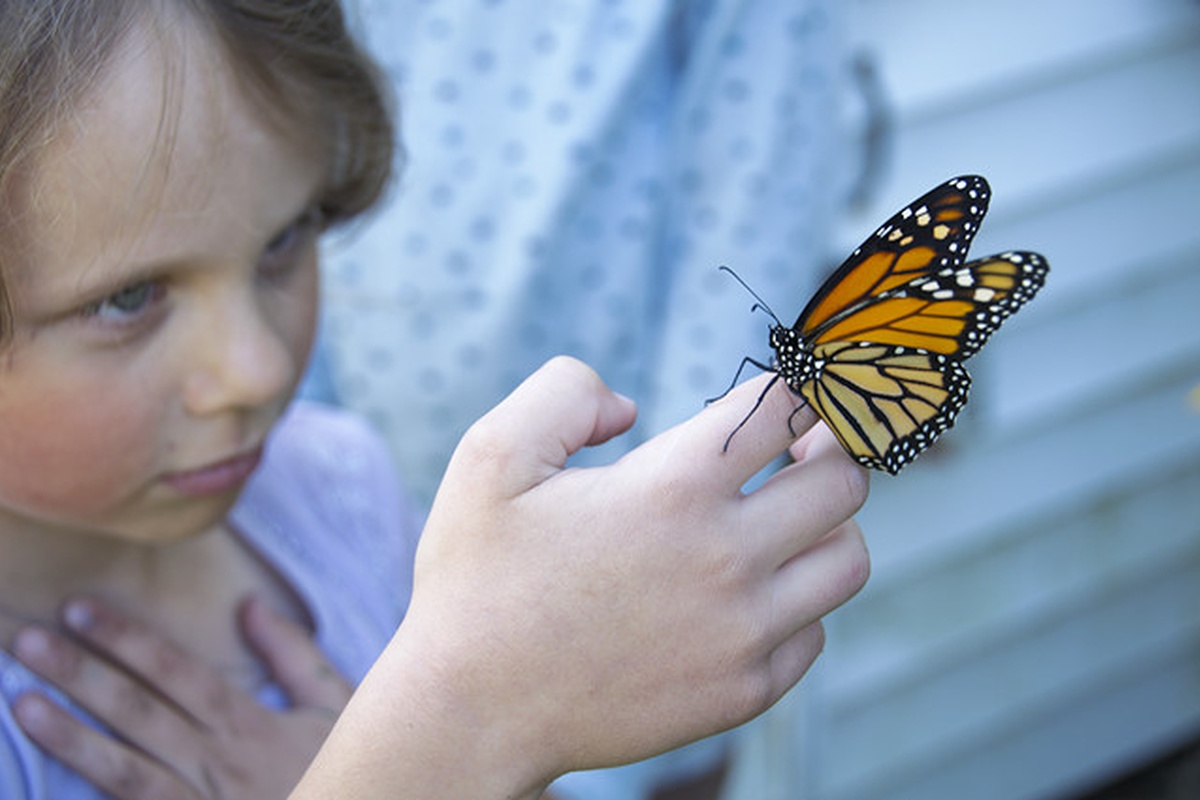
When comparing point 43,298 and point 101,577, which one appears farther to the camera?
point 101,577

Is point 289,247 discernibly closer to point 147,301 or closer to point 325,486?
point 147,301

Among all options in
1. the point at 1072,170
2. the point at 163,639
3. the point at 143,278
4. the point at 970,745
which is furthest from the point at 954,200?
the point at 970,745

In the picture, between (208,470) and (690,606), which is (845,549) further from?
(208,470)

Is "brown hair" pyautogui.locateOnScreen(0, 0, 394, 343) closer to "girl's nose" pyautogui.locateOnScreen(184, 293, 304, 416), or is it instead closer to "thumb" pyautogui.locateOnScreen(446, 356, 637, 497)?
"girl's nose" pyautogui.locateOnScreen(184, 293, 304, 416)

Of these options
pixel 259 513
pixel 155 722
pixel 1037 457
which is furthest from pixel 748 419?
pixel 1037 457

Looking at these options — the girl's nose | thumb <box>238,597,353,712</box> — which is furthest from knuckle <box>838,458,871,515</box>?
thumb <box>238,597,353,712</box>

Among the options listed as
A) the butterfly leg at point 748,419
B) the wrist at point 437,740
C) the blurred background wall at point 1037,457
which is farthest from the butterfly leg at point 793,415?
the blurred background wall at point 1037,457
